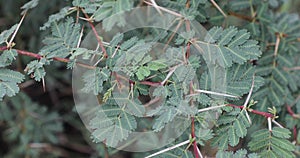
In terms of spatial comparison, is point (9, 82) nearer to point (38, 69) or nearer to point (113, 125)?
point (38, 69)

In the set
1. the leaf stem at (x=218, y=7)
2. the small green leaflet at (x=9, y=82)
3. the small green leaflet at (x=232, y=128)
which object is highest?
the leaf stem at (x=218, y=7)

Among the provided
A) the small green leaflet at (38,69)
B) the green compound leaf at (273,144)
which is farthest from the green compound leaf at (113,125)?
the green compound leaf at (273,144)

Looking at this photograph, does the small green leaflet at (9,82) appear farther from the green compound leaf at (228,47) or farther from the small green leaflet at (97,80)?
the green compound leaf at (228,47)

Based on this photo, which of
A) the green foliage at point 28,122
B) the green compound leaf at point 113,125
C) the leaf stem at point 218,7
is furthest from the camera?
the green foliage at point 28,122

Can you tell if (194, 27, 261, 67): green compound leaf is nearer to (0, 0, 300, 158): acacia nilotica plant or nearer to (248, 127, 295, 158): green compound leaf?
(0, 0, 300, 158): acacia nilotica plant

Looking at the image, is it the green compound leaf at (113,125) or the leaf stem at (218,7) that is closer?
the green compound leaf at (113,125)

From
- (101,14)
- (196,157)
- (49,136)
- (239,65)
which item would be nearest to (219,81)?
(239,65)

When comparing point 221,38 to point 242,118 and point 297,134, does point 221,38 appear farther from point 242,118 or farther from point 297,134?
point 297,134
